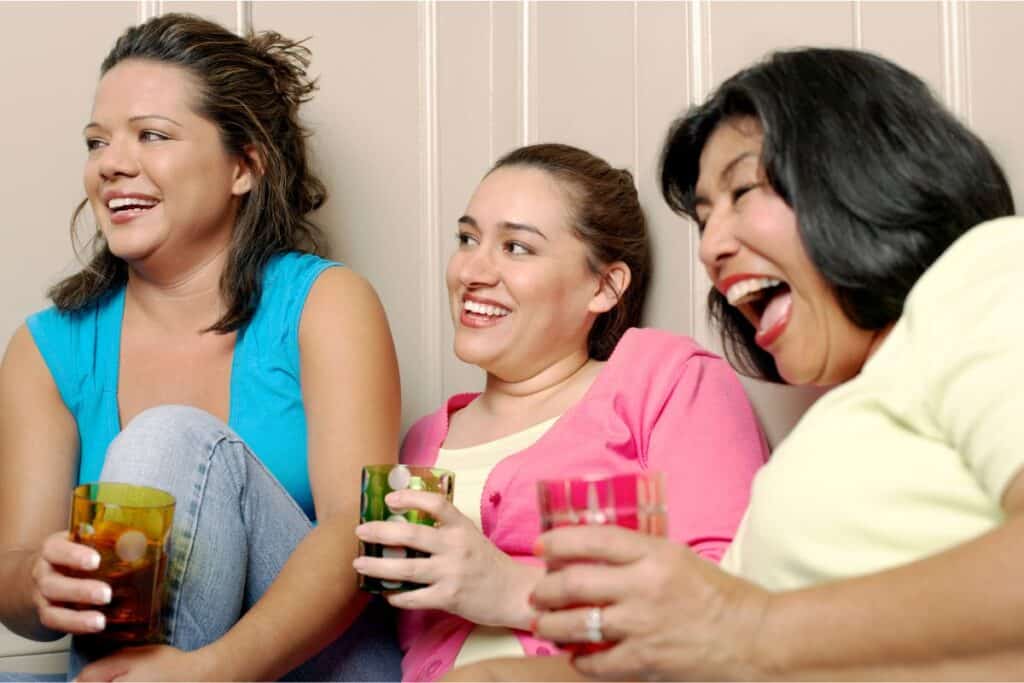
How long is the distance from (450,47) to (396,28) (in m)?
0.11

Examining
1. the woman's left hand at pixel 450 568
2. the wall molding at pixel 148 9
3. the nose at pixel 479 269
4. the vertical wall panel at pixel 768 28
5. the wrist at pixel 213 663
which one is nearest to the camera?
the woman's left hand at pixel 450 568

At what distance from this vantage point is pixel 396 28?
7.41 feet

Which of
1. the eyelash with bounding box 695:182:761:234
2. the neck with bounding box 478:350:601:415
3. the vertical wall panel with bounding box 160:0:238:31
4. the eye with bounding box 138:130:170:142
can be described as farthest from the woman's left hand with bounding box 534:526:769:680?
the vertical wall panel with bounding box 160:0:238:31

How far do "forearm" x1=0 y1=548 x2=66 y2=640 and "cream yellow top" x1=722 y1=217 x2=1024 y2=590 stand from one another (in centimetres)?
96

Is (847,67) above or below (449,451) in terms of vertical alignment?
above

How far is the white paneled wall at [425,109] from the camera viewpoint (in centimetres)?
177

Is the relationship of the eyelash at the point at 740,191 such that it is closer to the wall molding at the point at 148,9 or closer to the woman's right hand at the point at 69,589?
the woman's right hand at the point at 69,589

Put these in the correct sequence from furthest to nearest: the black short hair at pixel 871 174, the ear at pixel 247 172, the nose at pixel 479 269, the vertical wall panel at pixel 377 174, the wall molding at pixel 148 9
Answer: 1. the vertical wall panel at pixel 377 174
2. the wall molding at pixel 148 9
3. the ear at pixel 247 172
4. the nose at pixel 479 269
5. the black short hair at pixel 871 174

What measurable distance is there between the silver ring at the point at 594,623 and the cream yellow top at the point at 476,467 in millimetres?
620

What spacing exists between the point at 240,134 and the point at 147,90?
5.8 inches

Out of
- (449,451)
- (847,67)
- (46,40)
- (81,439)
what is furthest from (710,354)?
(46,40)

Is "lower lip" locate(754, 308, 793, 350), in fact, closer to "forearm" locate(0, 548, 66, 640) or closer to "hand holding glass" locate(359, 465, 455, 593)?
"hand holding glass" locate(359, 465, 455, 593)

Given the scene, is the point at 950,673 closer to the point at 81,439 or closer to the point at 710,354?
the point at 710,354

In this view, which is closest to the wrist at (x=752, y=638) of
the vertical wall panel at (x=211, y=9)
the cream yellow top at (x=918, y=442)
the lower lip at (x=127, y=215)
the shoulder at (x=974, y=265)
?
the cream yellow top at (x=918, y=442)
